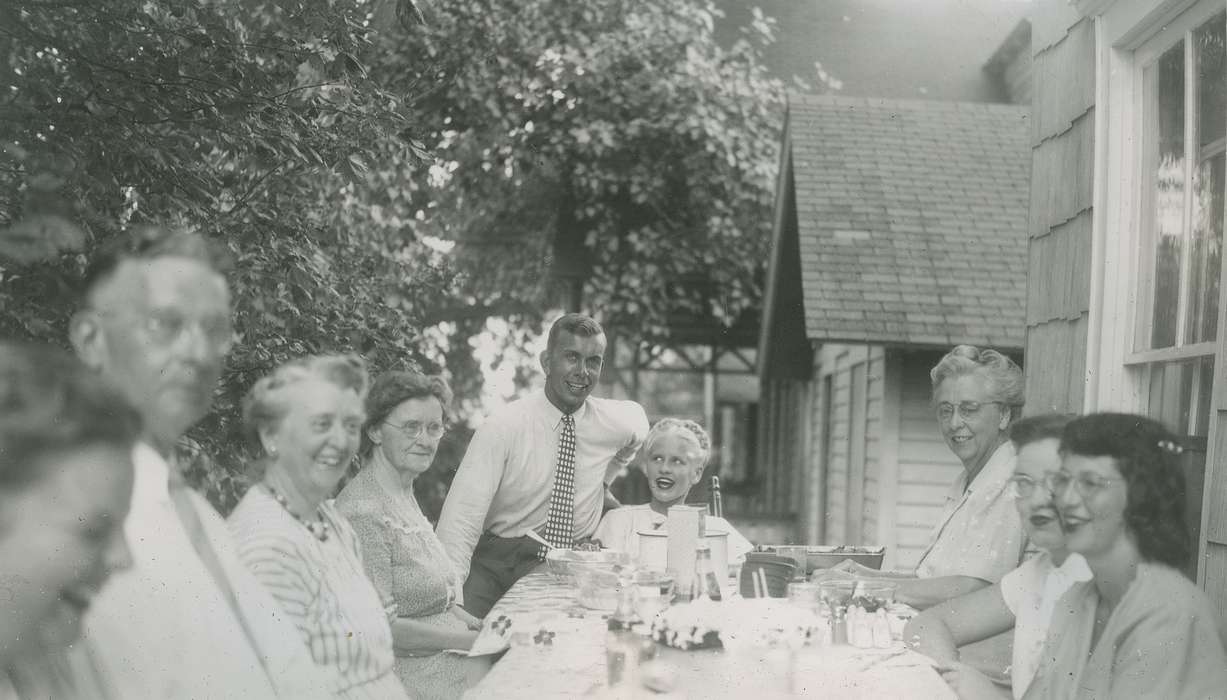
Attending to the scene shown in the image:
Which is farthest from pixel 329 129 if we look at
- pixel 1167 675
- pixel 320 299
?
pixel 1167 675

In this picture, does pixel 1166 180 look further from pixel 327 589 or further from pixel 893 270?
pixel 893 270

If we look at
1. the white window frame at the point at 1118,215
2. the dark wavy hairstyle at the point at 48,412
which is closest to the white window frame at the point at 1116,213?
the white window frame at the point at 1118,215

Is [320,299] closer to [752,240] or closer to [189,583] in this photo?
[189,583]

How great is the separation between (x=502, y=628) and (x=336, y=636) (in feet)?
2.15

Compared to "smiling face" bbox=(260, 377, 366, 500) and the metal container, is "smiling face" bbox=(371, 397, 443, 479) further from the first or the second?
the metal container

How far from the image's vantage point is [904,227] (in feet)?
22.2

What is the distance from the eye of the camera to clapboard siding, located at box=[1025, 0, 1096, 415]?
3.03 metres

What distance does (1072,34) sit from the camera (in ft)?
10.4

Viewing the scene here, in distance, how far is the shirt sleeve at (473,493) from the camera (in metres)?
3.00

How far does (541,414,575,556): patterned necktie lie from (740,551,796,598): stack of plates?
51cm

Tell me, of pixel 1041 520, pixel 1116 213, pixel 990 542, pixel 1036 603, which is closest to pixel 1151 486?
pixel 1041 520

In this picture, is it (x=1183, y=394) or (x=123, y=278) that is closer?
(x=123, y=278)

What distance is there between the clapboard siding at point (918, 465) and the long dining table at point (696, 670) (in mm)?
5029

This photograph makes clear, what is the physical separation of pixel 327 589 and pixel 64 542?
44cm
